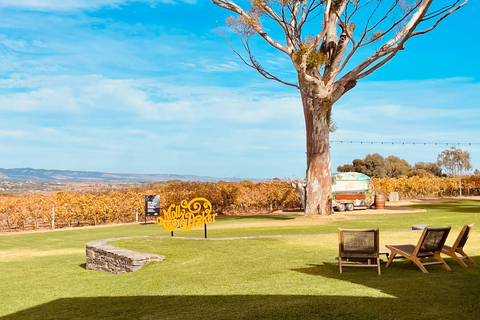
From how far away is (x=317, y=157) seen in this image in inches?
894

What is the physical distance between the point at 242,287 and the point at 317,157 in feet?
51.0

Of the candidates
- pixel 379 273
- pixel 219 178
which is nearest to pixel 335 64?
pixel 219 178

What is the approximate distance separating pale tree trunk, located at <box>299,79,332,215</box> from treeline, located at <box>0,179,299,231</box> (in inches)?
271

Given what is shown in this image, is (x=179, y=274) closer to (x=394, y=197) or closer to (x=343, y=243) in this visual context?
(x=343, y=243)

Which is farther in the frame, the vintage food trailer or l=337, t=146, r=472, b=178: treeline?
l=337, t=146, r=472, b=178: treeline

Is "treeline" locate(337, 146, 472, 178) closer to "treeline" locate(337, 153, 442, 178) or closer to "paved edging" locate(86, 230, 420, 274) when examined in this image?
"treeline" locate(337, 153, 442, 178)

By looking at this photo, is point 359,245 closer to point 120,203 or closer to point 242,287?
point 242,287

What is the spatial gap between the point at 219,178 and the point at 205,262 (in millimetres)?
23441

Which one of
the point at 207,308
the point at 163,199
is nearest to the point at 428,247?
the point at 207,308

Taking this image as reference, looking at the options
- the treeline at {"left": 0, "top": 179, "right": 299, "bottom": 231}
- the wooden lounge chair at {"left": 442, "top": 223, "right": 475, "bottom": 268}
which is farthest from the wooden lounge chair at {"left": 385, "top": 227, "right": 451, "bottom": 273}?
the treeline at {"left": 0, "top": 179, "right": 299, "bottom": 231}

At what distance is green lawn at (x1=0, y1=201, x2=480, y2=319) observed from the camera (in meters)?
6.32

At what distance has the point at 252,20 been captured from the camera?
2217cm

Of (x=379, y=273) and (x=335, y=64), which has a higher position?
(x=335, y=64)

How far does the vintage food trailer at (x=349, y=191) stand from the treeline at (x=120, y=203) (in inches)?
140
